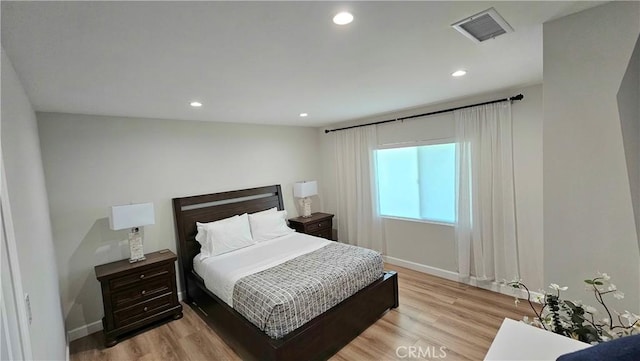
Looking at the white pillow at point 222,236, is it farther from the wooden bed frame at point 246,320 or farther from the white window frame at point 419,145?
the white window frame at point 419,145

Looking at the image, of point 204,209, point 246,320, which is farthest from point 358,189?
point 246,320

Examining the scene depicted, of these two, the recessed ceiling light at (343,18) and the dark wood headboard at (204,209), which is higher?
the recessed ceiling light at (343,18)

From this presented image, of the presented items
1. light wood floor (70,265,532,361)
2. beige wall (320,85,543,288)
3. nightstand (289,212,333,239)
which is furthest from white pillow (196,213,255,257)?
beige wall (320,85,543,288)

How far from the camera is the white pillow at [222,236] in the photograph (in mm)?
3363

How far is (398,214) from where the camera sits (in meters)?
4.32

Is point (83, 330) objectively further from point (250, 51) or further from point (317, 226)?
point (250, 51)

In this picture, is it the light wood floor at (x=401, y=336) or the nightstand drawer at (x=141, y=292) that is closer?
the light wood floor at (x=401, y=336)

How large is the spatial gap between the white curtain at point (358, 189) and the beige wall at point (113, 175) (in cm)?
159

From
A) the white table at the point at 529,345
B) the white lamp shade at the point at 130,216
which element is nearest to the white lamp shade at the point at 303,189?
the white lamp shade at the point at 130,216

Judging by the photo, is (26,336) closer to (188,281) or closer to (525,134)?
(188,281)

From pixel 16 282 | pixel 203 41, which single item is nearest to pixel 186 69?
pixel 203 41

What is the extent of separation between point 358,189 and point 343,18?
343 cm

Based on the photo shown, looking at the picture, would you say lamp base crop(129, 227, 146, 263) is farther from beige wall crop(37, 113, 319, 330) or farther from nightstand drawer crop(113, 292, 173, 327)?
nightstand drawer crop(113, 292, 173, 327)

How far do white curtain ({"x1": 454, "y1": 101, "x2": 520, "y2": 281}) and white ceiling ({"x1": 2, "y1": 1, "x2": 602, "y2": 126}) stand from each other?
0.51 metres
